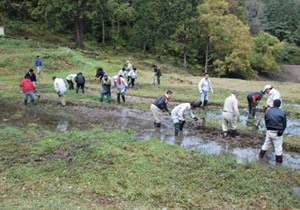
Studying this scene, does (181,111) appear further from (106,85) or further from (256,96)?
(106,85)

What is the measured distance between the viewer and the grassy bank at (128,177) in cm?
644

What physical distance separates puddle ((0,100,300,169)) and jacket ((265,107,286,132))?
1186 mm

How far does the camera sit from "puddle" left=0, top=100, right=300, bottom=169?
9.62 meters

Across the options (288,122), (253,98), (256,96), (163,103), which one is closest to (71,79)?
(163,103)

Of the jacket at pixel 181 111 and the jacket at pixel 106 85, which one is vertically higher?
the jacket at pixel 106 85

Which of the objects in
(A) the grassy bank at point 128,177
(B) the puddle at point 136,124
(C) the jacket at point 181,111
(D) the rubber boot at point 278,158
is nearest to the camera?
(A) the grassy bank at point 128,177

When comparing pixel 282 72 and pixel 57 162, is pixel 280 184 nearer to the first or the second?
pixel 57 162

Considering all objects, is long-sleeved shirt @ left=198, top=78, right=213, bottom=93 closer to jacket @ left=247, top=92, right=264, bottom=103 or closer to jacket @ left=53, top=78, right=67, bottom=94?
jacket @ left=247, top=92, right=264, bottom=103

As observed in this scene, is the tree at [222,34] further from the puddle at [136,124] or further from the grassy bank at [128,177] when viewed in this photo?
the grassy bank at [128,177]

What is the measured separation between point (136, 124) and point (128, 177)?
5.28 meters

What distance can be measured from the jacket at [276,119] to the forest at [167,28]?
95.3 feet

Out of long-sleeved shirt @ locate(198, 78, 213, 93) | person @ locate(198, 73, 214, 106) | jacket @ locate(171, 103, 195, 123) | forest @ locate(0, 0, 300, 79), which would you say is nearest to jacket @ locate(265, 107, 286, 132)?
jacket @ locate(171, 103, 195, 123)

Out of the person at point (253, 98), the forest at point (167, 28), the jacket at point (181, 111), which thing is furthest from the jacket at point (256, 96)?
the forest at point (167, 28)

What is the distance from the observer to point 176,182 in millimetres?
7234
